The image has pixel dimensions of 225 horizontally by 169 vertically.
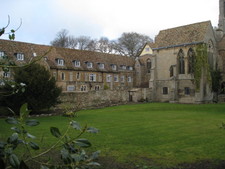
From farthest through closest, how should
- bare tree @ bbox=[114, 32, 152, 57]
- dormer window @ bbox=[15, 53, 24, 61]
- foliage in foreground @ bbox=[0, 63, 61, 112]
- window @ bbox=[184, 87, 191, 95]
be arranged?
bare tree @ bbox=[114, 32, 152, 57] → dormer window @ bbox=[15, 53, 24, 61] → window @ bbox=[184, 87, 191, 95] → foliage in foreground @ bbox=[0, 63, 61, 112]

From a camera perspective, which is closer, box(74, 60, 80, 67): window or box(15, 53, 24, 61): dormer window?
box(15, 53, 24, 61): dormer window

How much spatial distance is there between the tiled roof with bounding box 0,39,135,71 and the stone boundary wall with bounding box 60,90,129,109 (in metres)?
9.95

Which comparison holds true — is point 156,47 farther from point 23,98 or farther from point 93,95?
point 23,98

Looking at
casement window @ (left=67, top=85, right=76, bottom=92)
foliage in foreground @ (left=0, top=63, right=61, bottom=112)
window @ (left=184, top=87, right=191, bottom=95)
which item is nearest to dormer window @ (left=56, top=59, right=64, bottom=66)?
casement window @ (left=67, top=85, right=76, bottom=92)

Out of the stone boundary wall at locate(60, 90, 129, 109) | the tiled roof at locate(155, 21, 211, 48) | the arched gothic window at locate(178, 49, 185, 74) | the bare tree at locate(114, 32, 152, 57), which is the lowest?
the stone boundary wall at locate(60, 90, 129, 109)

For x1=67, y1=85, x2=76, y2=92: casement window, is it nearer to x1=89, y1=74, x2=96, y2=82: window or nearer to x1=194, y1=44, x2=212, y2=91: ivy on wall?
x1=89, y1=74, x2=96, y2=82: window

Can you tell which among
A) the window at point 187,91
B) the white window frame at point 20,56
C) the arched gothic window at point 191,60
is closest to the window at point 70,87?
the white window frame at point 20,56

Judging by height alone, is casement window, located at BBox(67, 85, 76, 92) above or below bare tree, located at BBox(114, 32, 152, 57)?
below

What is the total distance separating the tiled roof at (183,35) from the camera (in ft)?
121

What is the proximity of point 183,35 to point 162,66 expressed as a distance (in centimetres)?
615

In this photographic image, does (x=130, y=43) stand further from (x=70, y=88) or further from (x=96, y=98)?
(x=96, y=98)

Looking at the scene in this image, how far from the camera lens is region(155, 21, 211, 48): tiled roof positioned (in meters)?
36.9

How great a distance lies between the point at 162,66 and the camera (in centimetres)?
4150

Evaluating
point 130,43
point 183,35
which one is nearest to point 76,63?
point 183,35
